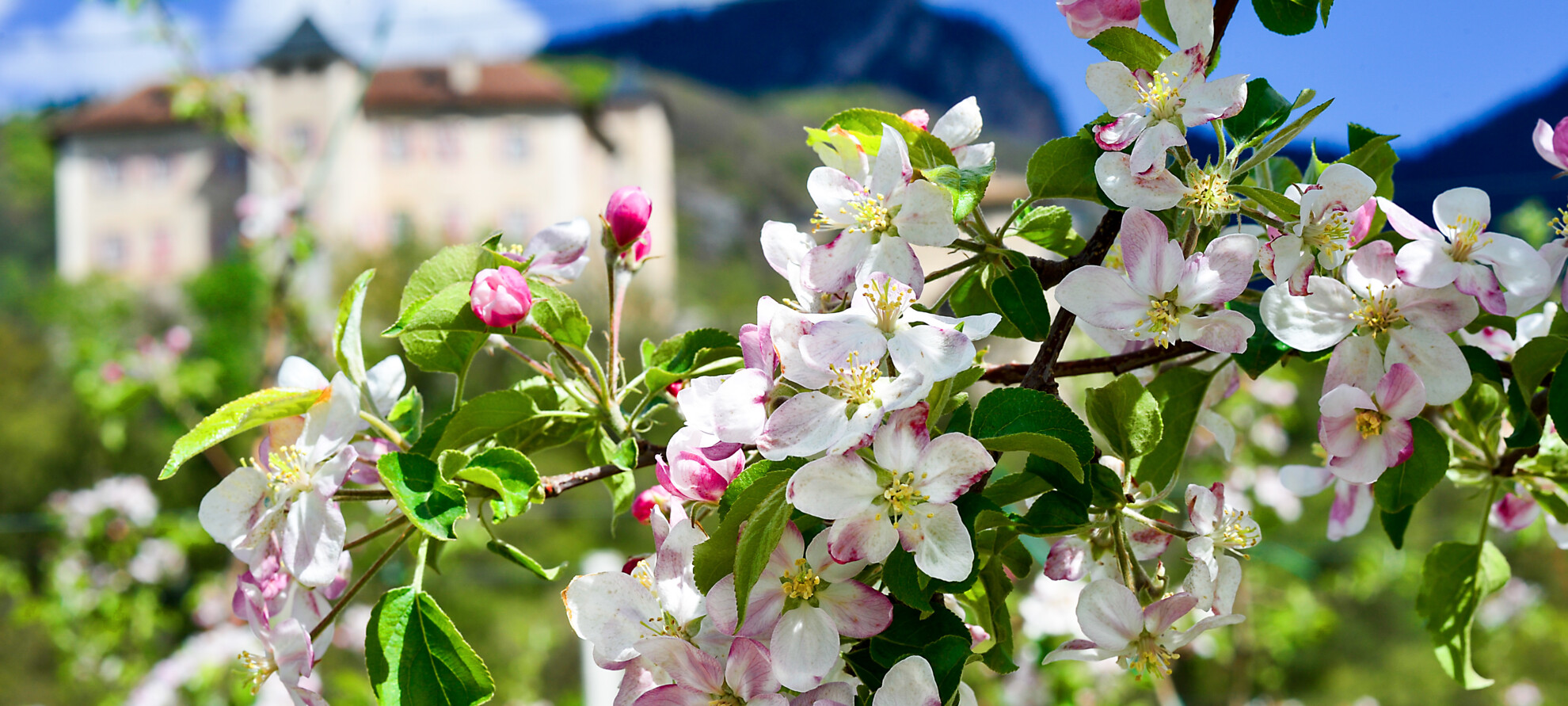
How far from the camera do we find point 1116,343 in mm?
554

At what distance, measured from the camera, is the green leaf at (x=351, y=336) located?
527mm

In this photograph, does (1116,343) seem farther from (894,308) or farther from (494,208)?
(494,208)

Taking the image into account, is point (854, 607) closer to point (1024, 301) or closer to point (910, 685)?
point (910, 685)

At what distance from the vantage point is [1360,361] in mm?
447

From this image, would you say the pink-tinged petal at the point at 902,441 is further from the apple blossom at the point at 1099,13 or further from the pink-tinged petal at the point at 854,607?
the apple blossom at the point at 1099,13

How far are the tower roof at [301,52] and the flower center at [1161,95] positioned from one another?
69.9ft

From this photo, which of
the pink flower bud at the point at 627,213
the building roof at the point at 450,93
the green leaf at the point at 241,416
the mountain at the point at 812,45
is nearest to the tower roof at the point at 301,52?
the building roof at the point at 450,93

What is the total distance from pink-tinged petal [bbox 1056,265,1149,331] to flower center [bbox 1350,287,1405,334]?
92 millimetres

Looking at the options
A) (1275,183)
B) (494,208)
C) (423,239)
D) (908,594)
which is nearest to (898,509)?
(908,594)

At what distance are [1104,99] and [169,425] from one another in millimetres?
2919

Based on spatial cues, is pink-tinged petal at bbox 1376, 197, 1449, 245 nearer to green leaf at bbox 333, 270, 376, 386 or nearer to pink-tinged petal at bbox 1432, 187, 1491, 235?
pink-tinged petal at bbox 1432, 187, 1491, 235

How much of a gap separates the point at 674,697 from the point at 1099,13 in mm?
359

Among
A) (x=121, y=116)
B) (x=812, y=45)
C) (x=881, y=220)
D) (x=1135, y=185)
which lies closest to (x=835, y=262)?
(x=881, y=220)

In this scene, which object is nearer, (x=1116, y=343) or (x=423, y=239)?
(x=1116, y=343)
